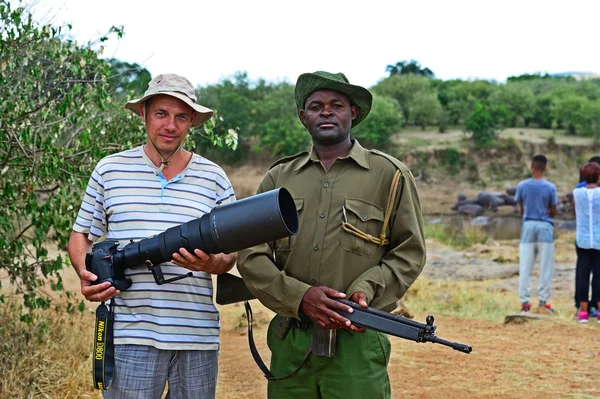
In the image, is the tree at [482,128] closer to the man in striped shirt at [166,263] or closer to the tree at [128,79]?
the tree at [128,79]

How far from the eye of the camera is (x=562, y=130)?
37.8m

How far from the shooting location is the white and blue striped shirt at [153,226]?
2701mm

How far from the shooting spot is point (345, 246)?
9.12 ft

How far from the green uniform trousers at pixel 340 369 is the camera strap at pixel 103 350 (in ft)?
2.12

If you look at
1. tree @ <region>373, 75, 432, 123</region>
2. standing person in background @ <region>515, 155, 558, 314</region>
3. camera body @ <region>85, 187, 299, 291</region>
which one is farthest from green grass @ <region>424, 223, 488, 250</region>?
tree @ <region>373, 75, 432, 123</region>

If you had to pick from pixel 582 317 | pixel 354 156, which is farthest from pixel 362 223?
pixel 582 317

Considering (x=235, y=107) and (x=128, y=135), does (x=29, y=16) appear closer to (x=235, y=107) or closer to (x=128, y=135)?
(x=128, y=135)

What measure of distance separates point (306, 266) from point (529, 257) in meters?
5.86

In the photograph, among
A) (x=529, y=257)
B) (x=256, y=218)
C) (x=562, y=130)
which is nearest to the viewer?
(x=256, y=218)

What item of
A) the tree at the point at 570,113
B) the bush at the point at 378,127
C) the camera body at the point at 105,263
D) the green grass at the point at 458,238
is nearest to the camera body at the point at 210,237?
the camera body at the point at 105,263

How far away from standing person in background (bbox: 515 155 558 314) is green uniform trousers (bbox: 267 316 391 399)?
221 inches

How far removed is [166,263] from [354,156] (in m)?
0.85

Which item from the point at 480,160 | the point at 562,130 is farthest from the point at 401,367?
the point at 562,130

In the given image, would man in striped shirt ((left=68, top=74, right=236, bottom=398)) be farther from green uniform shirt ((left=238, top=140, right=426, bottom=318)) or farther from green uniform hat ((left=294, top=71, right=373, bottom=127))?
green uniform hat ((left=294, top=71, right=373, bottom=127))
